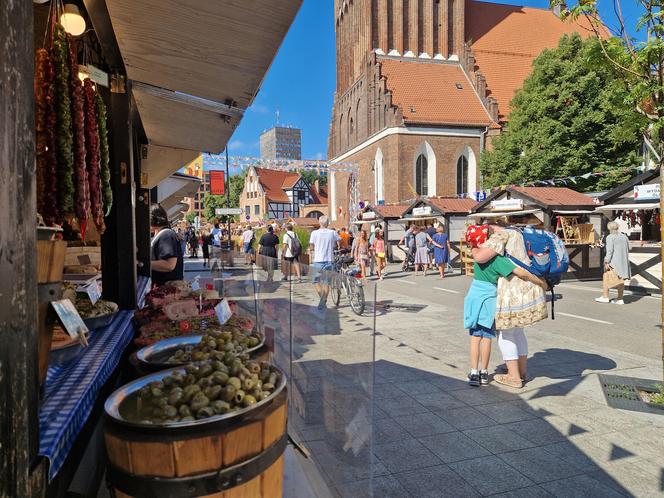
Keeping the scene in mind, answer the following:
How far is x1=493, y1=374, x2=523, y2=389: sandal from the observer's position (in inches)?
198

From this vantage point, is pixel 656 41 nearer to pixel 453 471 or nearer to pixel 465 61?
pixel 453 471

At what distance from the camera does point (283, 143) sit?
171000mm

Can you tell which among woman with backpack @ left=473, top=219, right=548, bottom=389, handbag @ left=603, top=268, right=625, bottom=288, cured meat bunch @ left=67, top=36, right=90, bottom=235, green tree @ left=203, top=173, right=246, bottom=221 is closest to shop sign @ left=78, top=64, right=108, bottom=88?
cured meat bunch @ left=67, top=36, right=90, bottom=235

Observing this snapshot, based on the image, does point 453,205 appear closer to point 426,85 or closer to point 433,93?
point 433,93

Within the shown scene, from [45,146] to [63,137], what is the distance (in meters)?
0.09

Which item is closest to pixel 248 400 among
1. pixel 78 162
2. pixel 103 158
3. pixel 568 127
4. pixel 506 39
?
pixel 78 162

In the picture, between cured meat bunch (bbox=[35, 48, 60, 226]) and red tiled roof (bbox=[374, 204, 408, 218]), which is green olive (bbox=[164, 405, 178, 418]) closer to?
cured meat bunch (bbox=[35, 48, 60, 226])

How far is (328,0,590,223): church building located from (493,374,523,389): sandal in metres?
29.7

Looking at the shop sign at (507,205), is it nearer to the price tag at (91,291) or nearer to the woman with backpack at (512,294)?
the woman with backpack at (512,294)

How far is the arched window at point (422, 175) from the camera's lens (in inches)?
1385

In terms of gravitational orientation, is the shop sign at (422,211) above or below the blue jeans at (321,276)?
above

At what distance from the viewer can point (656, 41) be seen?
15.2ft

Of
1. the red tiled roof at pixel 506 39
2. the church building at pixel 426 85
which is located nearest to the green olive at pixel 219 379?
the church building at pixel 426 85

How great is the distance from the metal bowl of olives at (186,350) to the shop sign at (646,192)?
1311 cm
